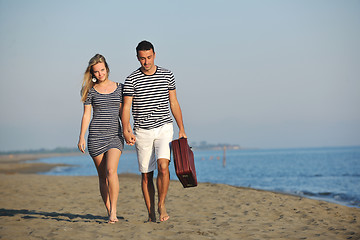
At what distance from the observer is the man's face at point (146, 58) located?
16.5 ft

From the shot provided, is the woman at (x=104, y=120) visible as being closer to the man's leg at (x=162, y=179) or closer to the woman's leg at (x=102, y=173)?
the woman's leg at (x=102, y=173)

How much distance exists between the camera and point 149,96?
17.0 feet

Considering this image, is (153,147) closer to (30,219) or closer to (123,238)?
(123,238)

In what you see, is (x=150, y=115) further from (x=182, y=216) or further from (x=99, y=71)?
(x=182, y=216)

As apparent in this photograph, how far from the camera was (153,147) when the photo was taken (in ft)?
17.3

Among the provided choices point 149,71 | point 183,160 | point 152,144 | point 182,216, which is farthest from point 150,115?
point 182,216

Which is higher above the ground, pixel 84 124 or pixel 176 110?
pixel 176 110

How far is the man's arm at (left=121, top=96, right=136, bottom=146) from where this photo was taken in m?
5.21

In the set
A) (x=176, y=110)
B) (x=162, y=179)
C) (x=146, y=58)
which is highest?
(x=146, y=58)

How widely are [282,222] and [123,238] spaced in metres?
2.63

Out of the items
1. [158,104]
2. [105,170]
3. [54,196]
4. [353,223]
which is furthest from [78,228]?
[54,196]

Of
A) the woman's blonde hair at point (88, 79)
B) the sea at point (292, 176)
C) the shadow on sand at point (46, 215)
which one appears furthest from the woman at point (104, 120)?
the sea at point (292, 176)

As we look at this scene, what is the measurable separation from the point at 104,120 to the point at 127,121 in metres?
0.34

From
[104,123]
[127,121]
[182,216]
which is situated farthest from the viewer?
[182,216]
